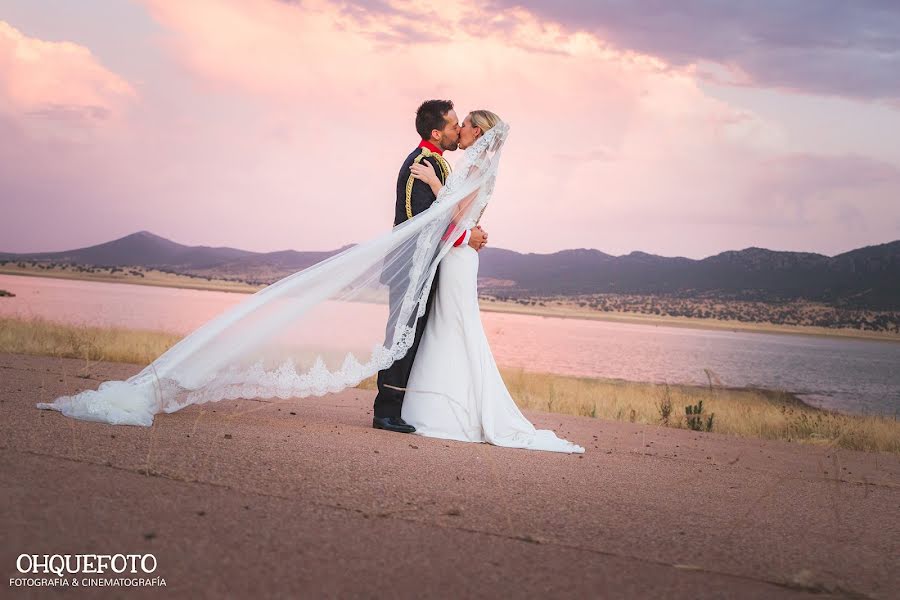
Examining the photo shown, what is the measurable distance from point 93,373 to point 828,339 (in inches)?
4298

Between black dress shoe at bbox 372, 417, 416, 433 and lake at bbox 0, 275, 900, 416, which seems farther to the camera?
lake at bbox 0, 275, 900, 416

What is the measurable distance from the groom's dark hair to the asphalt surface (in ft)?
9.69

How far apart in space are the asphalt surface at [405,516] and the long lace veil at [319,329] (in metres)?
0.30

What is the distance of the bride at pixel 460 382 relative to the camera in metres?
7.77

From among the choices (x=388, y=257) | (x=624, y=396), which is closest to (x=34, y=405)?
(x=388, y=257)

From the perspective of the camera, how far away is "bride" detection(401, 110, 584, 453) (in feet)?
25.5

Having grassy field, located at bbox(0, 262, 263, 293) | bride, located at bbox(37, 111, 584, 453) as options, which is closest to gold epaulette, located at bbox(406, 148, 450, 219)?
bride, located at bbox(37, 111, 584, 453)

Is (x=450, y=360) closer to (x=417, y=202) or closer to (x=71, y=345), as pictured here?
(x=417, y=202)

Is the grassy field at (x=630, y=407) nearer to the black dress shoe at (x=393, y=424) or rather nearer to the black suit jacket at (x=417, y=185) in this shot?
the black dress shoe at (x=393, y=424)

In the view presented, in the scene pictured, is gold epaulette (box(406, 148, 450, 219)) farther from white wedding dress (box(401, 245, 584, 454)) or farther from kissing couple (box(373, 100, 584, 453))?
white wedding dress (box(401, 245, 584, 454))

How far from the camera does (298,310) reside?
7.26 meters

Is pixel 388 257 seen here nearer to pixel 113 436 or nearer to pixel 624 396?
pixel 113 436

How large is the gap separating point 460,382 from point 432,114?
8.43ft

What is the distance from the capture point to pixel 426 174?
820 cm
